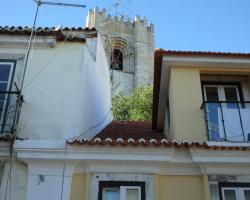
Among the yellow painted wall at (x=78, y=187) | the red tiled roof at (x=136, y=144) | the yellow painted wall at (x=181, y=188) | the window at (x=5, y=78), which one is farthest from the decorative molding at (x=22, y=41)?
the yellow painted wall at (x=181, y=188)

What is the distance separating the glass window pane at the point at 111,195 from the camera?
7699mm

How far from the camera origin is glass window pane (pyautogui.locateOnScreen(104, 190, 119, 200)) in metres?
7.70

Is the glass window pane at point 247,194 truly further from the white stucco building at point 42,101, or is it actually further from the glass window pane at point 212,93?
the white stucco building at point 42,101

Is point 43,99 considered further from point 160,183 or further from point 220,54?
point 220,54

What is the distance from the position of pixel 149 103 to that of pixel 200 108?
818 inches

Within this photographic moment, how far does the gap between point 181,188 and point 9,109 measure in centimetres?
382

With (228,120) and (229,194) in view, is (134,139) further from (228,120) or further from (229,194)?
(229,194)

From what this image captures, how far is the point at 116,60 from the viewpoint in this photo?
52.3 metres

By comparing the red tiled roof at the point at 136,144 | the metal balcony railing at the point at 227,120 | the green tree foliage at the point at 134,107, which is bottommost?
the red tiled roof at the point at 136,144

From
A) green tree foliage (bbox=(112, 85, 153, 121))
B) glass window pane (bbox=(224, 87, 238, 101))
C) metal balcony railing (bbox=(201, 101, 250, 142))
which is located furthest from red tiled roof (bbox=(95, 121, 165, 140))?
green tree foliage (bbox=(112, 85, 153, 121))

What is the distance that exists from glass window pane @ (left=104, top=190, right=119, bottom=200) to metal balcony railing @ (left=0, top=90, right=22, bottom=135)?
224 cm

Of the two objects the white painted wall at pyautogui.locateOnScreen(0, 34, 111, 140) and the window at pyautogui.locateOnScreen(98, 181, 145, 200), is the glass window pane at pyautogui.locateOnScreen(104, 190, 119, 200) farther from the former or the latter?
the white painted wall at pyautogui.locateOnScreen(0, 34, 111, 140)

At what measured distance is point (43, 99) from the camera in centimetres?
916

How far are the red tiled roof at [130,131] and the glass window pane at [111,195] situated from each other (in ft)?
9.99
